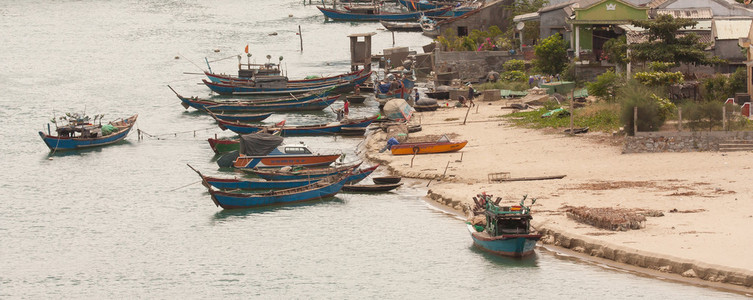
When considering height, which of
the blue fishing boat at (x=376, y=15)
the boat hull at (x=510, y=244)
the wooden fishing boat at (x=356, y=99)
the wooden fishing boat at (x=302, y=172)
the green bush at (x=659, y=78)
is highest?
the blue fishing boat at (x=376, y=15)

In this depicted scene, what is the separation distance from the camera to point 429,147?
4350 centimetres

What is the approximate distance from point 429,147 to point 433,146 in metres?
0.19

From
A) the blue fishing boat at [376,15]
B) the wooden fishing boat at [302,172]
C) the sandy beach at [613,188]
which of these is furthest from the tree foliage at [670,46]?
the blue fishing boat at [376,15]

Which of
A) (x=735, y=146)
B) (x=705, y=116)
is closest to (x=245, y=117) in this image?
(x=705, y=116)

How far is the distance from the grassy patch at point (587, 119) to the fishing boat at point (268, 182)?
10.3 m

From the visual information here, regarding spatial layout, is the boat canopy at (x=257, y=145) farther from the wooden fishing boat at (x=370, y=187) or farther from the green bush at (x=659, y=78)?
the green bush at (x=659, y=78)

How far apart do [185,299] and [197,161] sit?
21.5 meters

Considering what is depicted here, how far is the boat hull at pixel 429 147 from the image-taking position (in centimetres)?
4328

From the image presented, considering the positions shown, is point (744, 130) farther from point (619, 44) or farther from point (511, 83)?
point (511, 83)

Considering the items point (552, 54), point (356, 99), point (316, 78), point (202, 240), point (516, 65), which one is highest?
point (552, 54)

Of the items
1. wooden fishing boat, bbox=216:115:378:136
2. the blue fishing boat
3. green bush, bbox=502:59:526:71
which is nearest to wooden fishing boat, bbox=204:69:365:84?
green bush, bbox=502:59:526:71

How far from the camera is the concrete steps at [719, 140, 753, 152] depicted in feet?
120

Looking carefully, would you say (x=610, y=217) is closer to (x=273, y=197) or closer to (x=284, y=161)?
(x=273, y=197)

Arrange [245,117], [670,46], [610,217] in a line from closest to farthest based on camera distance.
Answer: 1. [610,217]
2. [670,46]
3. [245,117]
